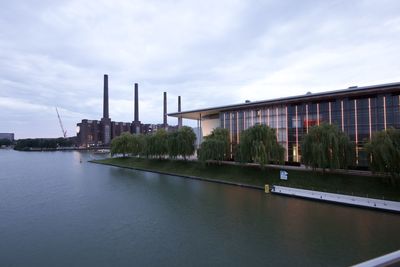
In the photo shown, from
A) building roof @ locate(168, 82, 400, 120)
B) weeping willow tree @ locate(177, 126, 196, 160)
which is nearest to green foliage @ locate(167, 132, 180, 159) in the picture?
weeping willow tree @ locate(177, 126, 196, 160)

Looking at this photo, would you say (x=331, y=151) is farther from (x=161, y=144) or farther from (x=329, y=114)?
(x=161, y=144)

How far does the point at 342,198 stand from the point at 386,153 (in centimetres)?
513

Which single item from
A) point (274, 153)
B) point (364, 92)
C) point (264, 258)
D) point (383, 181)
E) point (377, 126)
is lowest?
point (264, 258)

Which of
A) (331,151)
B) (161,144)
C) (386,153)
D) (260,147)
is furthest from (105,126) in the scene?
(386,153)

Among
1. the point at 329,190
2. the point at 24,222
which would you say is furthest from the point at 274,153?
the point at 24,222

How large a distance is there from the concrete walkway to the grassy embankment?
136 cm

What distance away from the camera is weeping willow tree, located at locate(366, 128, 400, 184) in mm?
18891

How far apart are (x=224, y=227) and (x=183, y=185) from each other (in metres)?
14.3

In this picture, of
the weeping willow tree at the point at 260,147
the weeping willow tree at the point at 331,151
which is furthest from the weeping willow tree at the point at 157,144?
the weeping willow tree at the point at 331,151

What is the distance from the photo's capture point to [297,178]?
2606cm

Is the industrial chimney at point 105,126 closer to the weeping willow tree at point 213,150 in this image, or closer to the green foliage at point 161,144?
the green foliage at point 161,144

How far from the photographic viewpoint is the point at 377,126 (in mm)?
25875

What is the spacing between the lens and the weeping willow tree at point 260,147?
28172 millimetres

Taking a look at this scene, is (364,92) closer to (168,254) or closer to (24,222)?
(168,254)
